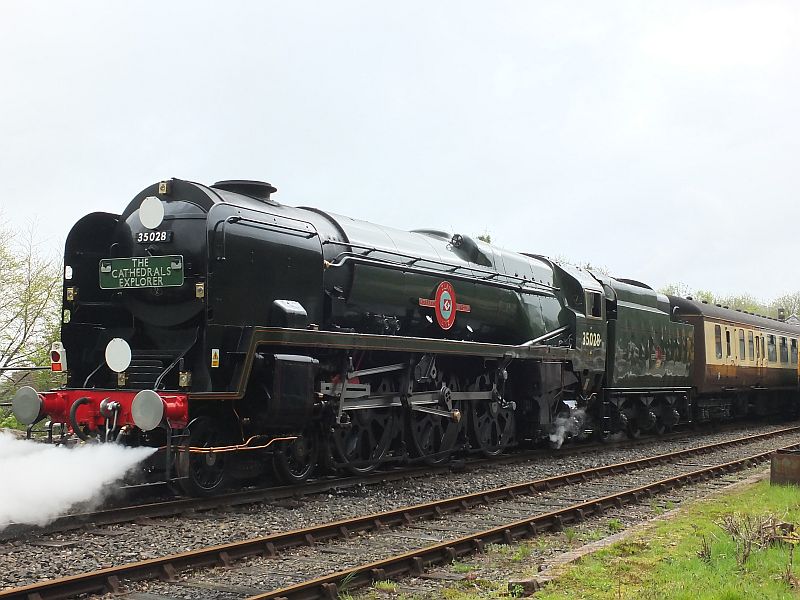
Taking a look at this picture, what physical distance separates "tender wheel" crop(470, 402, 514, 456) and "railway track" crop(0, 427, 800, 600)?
2179 mm

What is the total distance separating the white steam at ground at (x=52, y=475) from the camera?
7.68m

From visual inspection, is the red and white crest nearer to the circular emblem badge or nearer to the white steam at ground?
the circular emblem badge

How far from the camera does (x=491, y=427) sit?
1468 centimetres

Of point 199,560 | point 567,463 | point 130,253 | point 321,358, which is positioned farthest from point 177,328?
point 567,463

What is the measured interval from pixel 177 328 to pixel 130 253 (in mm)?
1166

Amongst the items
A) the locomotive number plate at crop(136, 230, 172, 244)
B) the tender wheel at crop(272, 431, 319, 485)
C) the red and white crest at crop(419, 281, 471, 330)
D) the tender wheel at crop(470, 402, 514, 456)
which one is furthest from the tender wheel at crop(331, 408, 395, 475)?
the locomotive number plate at crop(136, 230, 172, 244)

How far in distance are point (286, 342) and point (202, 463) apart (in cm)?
162

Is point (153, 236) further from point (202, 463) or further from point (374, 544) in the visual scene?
point (374, 544)

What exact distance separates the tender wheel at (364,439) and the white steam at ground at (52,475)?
123 inches

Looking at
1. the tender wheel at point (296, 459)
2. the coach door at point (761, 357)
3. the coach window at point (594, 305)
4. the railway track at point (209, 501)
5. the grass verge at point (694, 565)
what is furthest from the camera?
the coach door at point (761, 357)

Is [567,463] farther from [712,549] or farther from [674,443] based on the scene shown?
[712,549]

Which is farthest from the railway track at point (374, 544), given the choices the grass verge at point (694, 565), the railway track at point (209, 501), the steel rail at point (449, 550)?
the railway track at point (209, 501)

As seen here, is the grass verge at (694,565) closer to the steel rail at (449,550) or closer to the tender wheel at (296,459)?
the steel rail at (449,550)

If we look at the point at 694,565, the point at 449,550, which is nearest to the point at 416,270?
the point at 449,550
